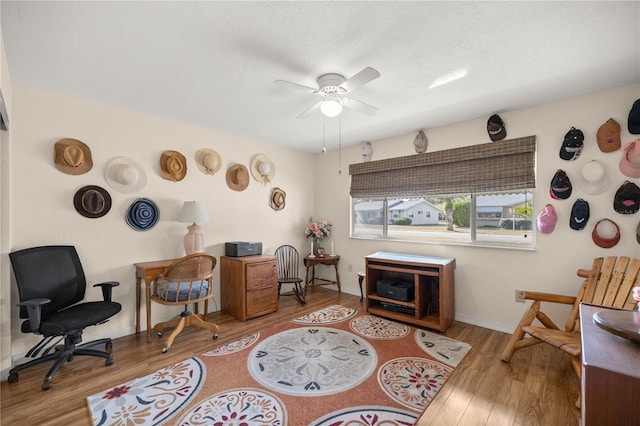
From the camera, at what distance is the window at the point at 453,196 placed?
9.73 feet

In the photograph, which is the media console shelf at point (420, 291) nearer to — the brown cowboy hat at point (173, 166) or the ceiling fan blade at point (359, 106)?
the ceiling fan blade at point (359, 106)

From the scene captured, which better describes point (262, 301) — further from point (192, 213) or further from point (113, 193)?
point (113, 193)

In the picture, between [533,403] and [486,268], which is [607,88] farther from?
[533,403]

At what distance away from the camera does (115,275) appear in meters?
2.86

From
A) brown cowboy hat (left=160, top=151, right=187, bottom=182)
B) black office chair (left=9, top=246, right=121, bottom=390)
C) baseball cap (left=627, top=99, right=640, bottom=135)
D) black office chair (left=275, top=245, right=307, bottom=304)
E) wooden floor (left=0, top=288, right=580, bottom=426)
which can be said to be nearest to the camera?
wooden floor (left=0, top=288, right=580, bottom=426)

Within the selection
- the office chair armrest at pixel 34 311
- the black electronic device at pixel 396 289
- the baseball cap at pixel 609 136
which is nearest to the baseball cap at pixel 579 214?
the baseball cap at pixel 609 136

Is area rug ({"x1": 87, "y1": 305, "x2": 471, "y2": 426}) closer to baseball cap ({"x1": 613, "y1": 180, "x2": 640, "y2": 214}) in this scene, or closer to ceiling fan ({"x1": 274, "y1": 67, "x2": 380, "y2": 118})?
baseball cap ({"x1": 613, "y1": 180, "x2": 640, "y2": 214})

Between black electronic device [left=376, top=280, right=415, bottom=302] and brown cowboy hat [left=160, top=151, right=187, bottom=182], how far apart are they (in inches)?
109

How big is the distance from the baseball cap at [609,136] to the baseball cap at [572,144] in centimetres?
13

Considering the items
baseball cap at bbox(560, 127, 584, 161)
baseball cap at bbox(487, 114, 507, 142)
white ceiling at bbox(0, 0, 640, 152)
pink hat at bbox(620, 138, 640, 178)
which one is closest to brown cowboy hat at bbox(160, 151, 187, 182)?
white ceiling at bbox(0, 0, 640, 152)

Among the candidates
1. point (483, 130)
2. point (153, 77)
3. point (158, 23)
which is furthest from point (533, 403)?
point (153, 77)

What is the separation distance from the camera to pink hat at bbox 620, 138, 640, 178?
2303 mm

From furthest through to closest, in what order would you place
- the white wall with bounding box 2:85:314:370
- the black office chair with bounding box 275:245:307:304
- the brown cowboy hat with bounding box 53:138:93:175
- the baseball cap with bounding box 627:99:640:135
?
the black office chair with bounding box 275:245:307:304 → the brown cowboy hat with bounding box 53:138:93:175 → the white wall with bounding box 2:85:314:370 → the baseball cap with bounding box 627:99:640:135

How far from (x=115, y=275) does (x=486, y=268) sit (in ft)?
13.2
